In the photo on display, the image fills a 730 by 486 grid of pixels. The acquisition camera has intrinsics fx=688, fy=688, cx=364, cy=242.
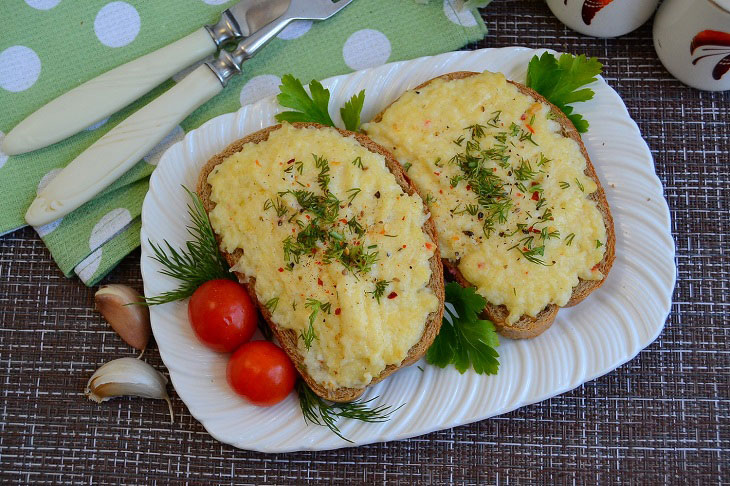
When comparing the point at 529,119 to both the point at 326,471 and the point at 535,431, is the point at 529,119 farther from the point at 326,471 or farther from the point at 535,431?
the point at 326,471

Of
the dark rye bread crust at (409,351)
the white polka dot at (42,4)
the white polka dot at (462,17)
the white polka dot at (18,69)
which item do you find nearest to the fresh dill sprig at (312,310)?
the dark rye bread crust at (409,351)

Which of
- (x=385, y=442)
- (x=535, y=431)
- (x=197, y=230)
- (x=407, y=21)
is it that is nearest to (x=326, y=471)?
(x=385, y=442)

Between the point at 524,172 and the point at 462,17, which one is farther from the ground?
the point at 462,17

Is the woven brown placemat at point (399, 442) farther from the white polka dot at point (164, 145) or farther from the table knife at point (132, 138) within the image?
the white polka dot at point (164, 145)

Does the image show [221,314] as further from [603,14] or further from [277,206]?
[603,14]

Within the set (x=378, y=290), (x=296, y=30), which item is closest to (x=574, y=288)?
(x=378, y=290)
